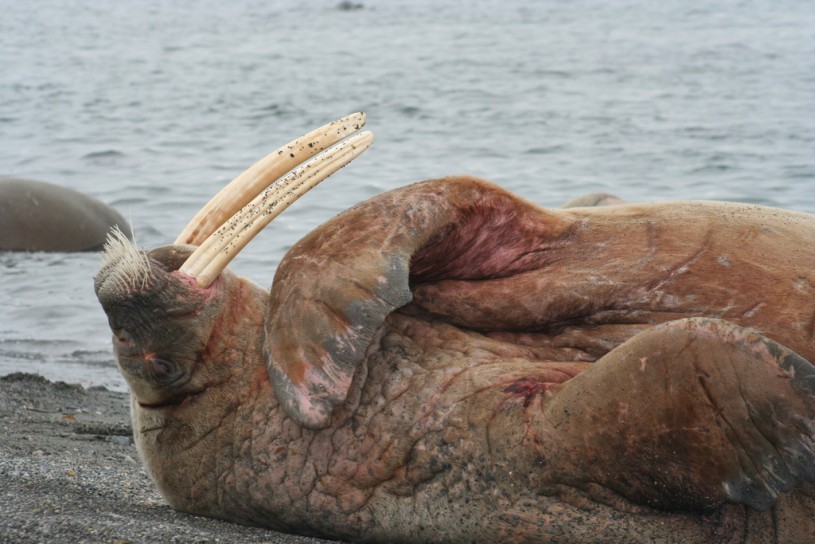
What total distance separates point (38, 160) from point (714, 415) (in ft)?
45.6

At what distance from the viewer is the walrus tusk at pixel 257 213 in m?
3.63

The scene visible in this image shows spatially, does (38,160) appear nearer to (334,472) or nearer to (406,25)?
(334,472)

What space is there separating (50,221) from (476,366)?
8.56m

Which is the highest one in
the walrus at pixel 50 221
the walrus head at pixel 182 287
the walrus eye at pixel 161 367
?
the walrus head at pixel 182 287

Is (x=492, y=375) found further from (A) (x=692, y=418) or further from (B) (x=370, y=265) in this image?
(A) (x=692, y=418)

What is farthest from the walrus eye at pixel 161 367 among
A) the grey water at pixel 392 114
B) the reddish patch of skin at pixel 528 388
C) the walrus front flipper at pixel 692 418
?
the grey water at pixel 392 114

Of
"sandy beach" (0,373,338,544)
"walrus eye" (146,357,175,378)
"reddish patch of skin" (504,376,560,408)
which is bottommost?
"sandy beach" (0,373,338,544)

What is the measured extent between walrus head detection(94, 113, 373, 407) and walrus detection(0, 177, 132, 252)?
7.58 m

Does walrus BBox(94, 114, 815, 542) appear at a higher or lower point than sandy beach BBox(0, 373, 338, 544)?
higher

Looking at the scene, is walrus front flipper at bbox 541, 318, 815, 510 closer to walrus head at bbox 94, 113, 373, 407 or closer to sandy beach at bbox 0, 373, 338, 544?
sandy beach at bbox 0, 373, 338, 544

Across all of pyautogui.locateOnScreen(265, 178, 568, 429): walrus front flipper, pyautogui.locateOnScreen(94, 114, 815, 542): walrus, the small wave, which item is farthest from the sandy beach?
the small wave

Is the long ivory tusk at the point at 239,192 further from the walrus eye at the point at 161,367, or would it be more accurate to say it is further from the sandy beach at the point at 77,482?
the sandy beach at the point at 77,482

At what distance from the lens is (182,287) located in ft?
11.8

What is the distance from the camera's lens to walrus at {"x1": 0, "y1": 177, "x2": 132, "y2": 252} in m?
11.2
